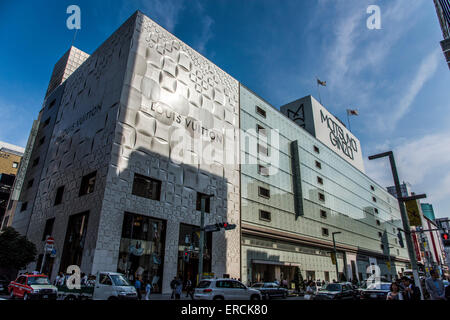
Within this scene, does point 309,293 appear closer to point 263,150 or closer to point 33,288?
point 263,150

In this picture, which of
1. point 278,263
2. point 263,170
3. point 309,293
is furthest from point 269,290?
point 263,170

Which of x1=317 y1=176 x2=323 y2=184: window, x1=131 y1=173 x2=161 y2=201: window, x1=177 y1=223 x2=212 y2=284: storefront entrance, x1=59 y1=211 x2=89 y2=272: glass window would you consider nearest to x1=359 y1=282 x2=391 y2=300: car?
x1=177 y1=223 x2=212 y2=284: storefront entrance

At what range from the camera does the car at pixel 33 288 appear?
52.5 feet

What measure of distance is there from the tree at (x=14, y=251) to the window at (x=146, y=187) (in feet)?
44.4

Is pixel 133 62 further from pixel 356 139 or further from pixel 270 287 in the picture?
pixel 356 139

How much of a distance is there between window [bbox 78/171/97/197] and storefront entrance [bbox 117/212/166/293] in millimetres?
5028

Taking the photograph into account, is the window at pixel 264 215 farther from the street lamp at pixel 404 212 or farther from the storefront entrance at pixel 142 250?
the street lamp at pixel 404 212

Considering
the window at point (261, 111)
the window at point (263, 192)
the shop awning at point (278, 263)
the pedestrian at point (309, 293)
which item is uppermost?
the window at point (261, 111)

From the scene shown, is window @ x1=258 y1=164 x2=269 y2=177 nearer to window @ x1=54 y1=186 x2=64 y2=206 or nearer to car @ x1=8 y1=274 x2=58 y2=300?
window @ x1=54 y1=186 x2=64 y2=206

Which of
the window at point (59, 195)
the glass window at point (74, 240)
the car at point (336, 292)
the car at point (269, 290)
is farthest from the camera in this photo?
the window at point (59, 195)

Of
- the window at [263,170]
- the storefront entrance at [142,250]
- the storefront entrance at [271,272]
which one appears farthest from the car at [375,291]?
the window at [263,170]

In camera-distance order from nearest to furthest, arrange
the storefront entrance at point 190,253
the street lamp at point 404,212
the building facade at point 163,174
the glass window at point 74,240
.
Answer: the street lamp at point 404,212 → the glass window at point 74,240 → the building facade at point 163,174 → the storefront entrance at point 190,253

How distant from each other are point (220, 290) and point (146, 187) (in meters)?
13.1

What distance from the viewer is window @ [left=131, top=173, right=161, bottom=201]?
26391 mm
